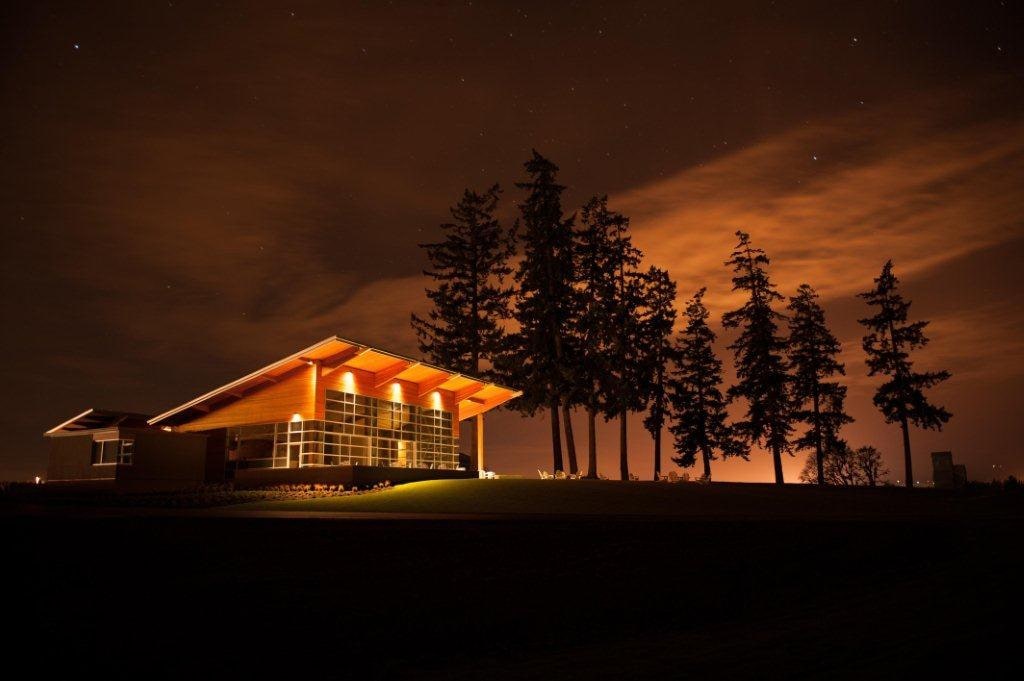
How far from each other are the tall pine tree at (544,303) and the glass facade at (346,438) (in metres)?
6.75

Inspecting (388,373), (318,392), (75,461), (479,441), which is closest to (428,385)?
(388,373)

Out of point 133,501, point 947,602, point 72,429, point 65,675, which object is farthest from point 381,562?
point 72,429

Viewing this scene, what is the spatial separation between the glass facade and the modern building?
48 millimetres

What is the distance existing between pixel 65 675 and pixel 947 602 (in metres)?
9.69

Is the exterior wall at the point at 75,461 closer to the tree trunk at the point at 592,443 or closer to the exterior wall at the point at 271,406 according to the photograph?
the exterior wall at the point at 271,406

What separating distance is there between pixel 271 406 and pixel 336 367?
3.70 m

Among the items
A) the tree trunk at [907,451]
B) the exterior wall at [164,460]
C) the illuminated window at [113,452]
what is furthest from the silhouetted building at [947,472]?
the illuminated window at [113,452]

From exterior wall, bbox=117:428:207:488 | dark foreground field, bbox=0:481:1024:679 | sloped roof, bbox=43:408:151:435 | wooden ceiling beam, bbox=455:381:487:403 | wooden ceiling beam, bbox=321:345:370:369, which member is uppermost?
wooden ceiling beam, bbox=321:345:370:369

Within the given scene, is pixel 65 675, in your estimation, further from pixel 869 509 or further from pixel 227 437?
pixel 227 437

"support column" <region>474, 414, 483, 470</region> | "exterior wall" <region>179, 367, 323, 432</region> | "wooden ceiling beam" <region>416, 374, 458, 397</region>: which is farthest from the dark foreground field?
"support column" <region>474, 414, 483, 470</region>

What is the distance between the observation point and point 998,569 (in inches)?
380

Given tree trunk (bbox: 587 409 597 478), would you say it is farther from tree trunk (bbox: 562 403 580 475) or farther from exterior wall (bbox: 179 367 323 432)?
exterior wall (bbox: 179 367 323 432)

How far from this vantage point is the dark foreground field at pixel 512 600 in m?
7.57

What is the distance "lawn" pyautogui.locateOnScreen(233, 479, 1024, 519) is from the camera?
20625mm
